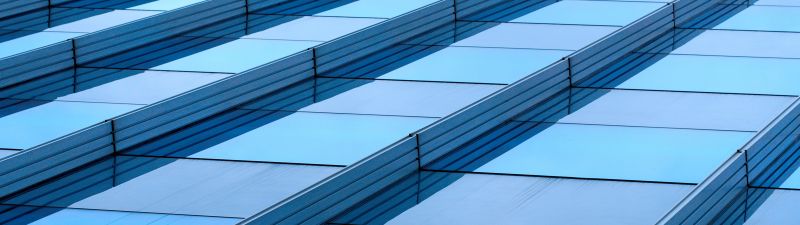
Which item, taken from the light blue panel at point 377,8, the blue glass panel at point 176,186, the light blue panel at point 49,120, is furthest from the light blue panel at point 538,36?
the blue glass panel at point 176,186

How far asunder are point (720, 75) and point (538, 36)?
3.17m

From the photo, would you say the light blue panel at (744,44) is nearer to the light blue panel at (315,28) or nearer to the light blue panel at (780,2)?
the light blue panel at (780,2)

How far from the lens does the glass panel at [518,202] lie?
13.6 meters

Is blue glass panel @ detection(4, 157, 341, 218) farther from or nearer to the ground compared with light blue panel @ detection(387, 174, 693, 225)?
farther from the ground

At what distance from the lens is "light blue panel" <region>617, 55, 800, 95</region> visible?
18406mm

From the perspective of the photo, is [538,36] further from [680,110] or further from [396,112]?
[396,112]

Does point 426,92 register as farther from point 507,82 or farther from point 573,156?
point 573,156

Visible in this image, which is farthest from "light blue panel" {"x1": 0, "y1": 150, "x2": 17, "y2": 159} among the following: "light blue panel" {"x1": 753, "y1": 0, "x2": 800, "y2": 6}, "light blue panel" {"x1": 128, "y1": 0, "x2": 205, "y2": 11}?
"light blue panel" {"x1": 753, "y1": 0, "x2": 800, "y2": 6}

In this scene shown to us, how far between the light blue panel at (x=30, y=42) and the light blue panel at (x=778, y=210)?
10104 millimetres

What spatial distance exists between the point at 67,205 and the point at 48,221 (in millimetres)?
462

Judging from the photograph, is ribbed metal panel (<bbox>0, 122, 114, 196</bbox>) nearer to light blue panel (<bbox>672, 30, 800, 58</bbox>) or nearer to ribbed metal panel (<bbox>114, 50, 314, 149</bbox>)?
ribbed metal panel (<bbox>114, 50, 314, 149</bbox>)

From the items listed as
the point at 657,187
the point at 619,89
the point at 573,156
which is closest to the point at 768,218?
the point at 657,187

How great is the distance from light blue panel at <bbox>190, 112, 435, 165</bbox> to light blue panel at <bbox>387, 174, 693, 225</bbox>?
4.54ft

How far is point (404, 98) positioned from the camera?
17578mm
